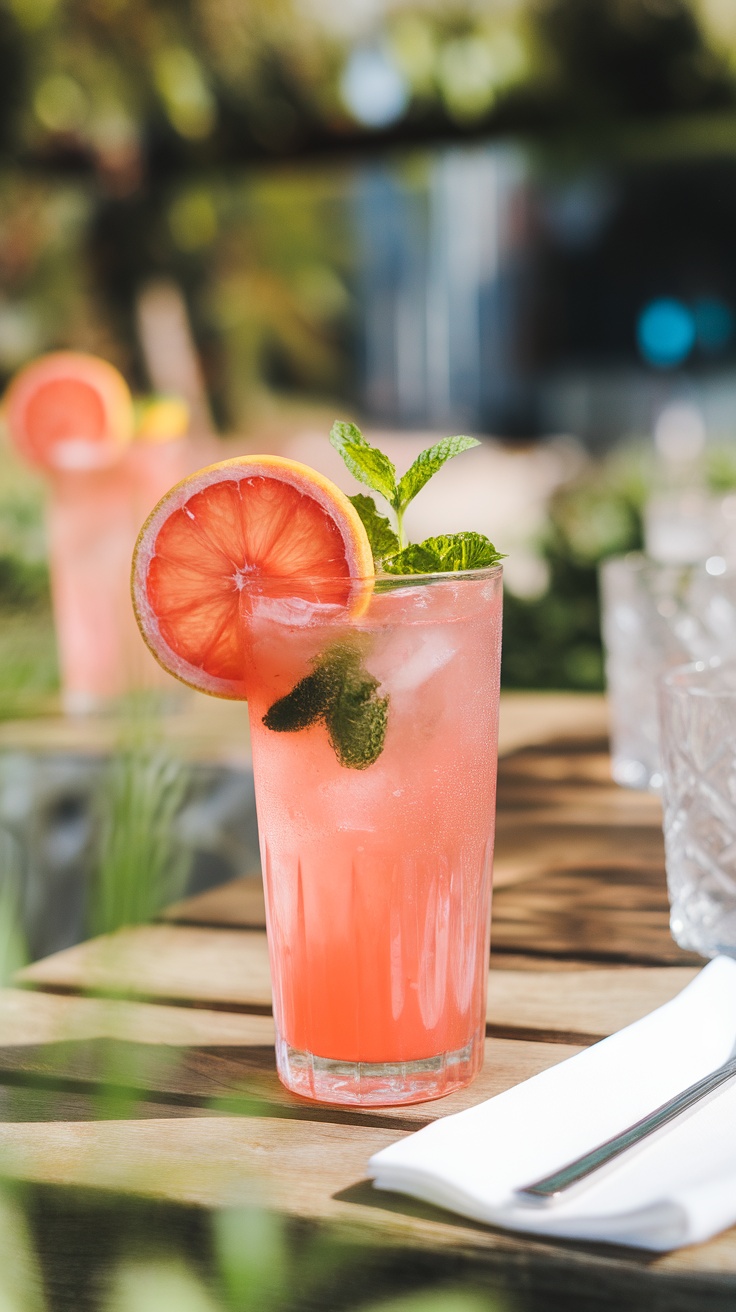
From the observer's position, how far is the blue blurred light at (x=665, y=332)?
7.01 meters

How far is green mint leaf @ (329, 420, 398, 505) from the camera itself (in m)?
0.72

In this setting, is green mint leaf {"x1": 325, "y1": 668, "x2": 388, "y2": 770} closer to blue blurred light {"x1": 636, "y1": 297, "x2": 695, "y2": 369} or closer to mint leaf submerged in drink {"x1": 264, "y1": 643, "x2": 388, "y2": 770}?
mint leaf submerged in drink {"x1": 264, "y1": 643, "x2": 388, "y2": 770}

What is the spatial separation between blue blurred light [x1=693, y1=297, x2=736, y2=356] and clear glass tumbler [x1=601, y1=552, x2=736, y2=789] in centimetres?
593

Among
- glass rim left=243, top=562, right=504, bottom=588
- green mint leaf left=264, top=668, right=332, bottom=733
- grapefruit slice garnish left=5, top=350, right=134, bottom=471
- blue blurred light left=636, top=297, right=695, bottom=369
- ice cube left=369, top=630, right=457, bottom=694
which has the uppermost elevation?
blue blurred light left=636, top=297, right=695, bottom=369

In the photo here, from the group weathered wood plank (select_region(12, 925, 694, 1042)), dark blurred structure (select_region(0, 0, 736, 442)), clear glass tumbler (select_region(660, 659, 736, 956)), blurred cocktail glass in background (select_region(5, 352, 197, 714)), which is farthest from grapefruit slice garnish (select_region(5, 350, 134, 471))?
dark blurred structure (select_region(0, 0, 736, 442))

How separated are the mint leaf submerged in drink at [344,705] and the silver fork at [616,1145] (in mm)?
214

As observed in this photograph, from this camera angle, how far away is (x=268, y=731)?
73cm

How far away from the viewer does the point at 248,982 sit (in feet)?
2.90

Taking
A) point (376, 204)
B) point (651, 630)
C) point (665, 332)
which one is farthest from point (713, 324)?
point (651, 630)

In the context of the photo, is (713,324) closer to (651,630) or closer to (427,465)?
(651,630)

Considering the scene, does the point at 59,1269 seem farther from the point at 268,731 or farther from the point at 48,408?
the point at 48,408

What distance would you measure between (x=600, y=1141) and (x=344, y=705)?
0.24m

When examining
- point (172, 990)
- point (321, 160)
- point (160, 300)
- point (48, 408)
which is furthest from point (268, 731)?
point (160, 300)

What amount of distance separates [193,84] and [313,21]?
54cm
